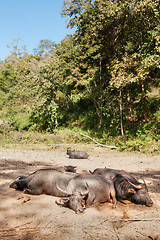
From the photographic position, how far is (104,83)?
54.5 feet

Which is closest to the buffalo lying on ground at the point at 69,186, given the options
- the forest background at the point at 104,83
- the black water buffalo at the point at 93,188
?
the black water buffalo at the point at 93,188

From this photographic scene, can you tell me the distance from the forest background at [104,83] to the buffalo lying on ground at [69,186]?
6853 mm

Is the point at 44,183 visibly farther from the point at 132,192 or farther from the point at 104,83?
the point at 104,83

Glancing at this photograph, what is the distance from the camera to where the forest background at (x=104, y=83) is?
11.7 m

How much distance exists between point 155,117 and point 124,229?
36.1 feet

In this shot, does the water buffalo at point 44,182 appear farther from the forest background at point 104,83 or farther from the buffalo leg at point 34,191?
the forest background at point 104,83

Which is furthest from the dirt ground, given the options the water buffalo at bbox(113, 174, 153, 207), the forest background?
the forest background

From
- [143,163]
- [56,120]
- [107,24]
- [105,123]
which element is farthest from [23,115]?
[143,163]

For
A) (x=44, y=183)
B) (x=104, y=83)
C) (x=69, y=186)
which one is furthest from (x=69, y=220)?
(x=104, y=83)

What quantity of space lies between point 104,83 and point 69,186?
1303 centimetres

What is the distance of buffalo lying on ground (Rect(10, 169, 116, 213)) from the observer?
416 cm

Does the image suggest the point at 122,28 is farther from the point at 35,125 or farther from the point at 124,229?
the point at 124,229

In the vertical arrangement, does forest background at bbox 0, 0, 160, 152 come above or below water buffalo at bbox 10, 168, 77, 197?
above

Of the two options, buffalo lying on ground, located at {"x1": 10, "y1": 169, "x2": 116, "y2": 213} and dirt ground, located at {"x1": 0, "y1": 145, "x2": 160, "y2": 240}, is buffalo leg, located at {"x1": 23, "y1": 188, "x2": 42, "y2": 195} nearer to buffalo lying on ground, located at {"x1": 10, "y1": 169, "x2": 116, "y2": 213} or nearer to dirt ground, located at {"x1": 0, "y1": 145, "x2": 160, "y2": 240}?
buffalo lying on ground, located at {"x1": 10, "y1": 169, "x2": 116, "y2": 213}
